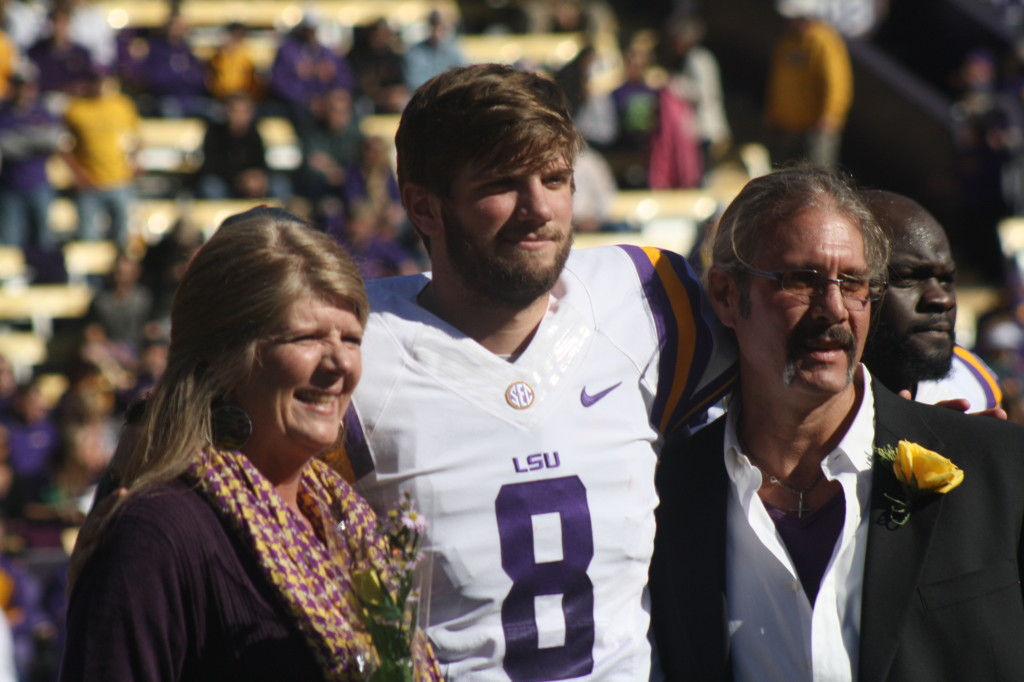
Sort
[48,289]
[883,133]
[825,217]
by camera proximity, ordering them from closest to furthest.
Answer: [825,217] < [48,289] < [883,133]

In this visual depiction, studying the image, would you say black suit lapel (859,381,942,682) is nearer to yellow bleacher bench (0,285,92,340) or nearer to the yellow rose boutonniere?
the yellow rose boutonniere

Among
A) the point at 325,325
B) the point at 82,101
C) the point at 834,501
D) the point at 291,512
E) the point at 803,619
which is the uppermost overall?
the point at 82,101

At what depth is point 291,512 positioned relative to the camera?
2.50 metres

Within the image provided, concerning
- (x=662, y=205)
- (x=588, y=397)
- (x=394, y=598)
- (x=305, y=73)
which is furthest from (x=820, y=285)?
(x=662, y=205)

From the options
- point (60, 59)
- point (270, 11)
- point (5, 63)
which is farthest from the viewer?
point (270, 11)

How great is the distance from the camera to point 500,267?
297 cm

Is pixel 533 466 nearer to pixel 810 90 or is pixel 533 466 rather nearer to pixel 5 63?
pixel 5 63

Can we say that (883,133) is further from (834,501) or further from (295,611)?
(295,611)

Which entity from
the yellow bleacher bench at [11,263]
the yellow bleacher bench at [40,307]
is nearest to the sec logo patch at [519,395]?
the yellow bleacher bench at [40,307]

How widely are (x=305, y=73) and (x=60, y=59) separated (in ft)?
6.64

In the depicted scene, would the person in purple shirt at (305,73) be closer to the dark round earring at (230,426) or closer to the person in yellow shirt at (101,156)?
the person in yellow shirt at (101,156)

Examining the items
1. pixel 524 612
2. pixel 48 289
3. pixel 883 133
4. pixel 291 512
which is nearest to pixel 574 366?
pixel 524 612

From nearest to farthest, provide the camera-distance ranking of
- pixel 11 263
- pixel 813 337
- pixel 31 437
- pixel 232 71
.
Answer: pixel 813 337 → pixel 31 437 → pixel 11 263 → pixel 232 71

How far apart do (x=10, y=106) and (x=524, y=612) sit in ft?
30.6
